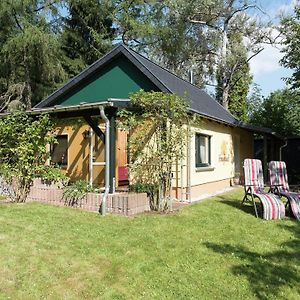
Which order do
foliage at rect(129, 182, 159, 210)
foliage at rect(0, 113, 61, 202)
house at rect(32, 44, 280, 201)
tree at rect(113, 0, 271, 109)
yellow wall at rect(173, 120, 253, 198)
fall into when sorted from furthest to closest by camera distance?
1. tree at rect(113, 0, 271, 109)
2. yellow wall at rect(173, 120, 253, 198)
3. house at rect(32, 44, 280, 201)
4. foliage at rect(0, 113, 61, 202)
5. foliage at rect(129, 182, 159, 210)

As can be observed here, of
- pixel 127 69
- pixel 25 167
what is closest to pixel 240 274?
pixel 25 167

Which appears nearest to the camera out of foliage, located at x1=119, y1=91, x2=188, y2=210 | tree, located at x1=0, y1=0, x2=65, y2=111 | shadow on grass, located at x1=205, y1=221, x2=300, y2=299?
shadow on grass, located at x1=205, y1=221, x2=300, y2=299

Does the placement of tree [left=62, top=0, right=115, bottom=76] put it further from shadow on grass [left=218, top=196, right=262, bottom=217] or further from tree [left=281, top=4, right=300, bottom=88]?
shadow on grass [left=218, top=196, right=262, bottom=217]

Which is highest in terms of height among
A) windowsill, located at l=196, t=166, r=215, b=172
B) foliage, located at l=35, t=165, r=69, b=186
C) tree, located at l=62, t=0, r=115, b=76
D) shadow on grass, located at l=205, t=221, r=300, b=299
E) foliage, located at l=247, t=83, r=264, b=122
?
tree, located at l=62, t=0, r=115, b=76

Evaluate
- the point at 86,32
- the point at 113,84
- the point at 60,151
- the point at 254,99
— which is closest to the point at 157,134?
the point at 113,84

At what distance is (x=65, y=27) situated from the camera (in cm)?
2539

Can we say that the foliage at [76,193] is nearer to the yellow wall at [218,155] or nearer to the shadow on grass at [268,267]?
the yellow wall at [218,155]

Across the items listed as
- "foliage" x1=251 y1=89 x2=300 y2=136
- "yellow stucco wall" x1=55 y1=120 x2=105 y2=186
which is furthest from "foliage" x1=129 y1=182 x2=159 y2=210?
"foliage" x1=251 y1=89 x2=300 y2=136

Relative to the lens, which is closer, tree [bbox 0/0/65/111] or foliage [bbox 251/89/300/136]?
tree [bbox 0/0/65/111]

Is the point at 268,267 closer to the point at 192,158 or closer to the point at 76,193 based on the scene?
the point at 76,193

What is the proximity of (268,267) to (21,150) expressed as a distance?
695 cm

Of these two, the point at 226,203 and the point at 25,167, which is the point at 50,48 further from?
the point at 226,203

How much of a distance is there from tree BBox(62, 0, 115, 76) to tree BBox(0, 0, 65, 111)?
2528mm

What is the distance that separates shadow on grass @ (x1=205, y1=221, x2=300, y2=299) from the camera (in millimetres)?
4793
